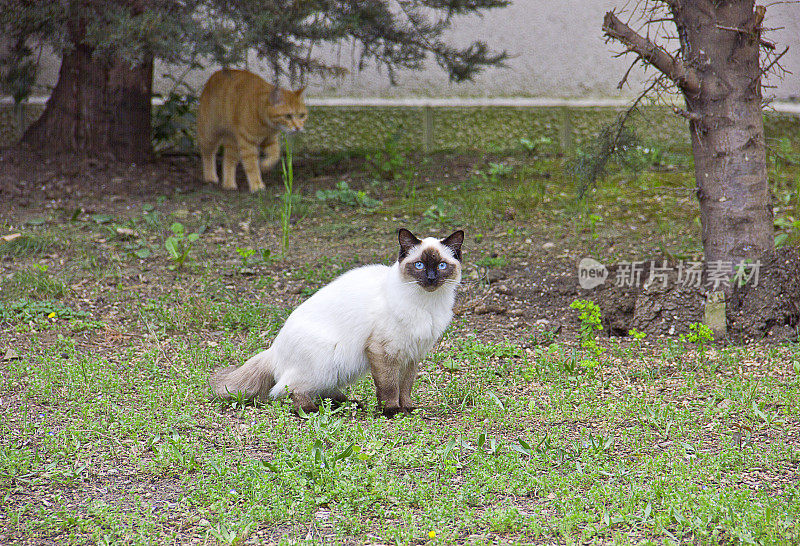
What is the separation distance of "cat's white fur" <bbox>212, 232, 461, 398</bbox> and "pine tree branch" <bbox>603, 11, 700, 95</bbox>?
1.66 m

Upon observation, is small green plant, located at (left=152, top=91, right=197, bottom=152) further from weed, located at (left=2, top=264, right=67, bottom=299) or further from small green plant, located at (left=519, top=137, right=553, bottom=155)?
small green plant, located at (left=519, top=137, right=553, bottom=155)

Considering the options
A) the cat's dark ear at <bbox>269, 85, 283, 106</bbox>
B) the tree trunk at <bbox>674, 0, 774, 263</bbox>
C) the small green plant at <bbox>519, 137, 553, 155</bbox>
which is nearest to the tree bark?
the tree trunk at <bbox>674, 0, 774, 263</bbox>

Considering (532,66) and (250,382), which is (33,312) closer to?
(250,382)

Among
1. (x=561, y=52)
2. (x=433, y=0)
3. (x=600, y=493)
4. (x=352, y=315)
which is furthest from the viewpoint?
(x=561, y=52)

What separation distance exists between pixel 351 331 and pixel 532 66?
6.18 meters

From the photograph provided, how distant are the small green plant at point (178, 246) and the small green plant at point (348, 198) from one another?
4.58ft

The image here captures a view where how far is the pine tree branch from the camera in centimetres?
425

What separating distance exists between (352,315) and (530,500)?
44.2 inches

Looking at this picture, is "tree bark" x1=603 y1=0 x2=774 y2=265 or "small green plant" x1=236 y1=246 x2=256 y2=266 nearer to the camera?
"tree bark" x1=603 y1=0 x2=774 y2=265

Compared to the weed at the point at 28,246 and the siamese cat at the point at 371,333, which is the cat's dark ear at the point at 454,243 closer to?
the siamese cat at the point at 371,333

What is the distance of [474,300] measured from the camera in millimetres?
5062

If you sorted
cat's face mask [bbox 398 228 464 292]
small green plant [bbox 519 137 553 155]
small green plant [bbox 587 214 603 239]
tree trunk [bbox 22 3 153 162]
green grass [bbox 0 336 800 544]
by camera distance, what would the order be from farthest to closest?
small green plant [bbox 519 137 553 155], tree trunk [bbox 22 3 153 162], small green plant [bbox 587 214 603 239], cat's face mask [bbox 398 228 464 292], green grass [bbox 0 336 800 544]

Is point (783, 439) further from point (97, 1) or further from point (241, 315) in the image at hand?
point (97, 1)

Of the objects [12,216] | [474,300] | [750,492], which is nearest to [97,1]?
[12,216]
